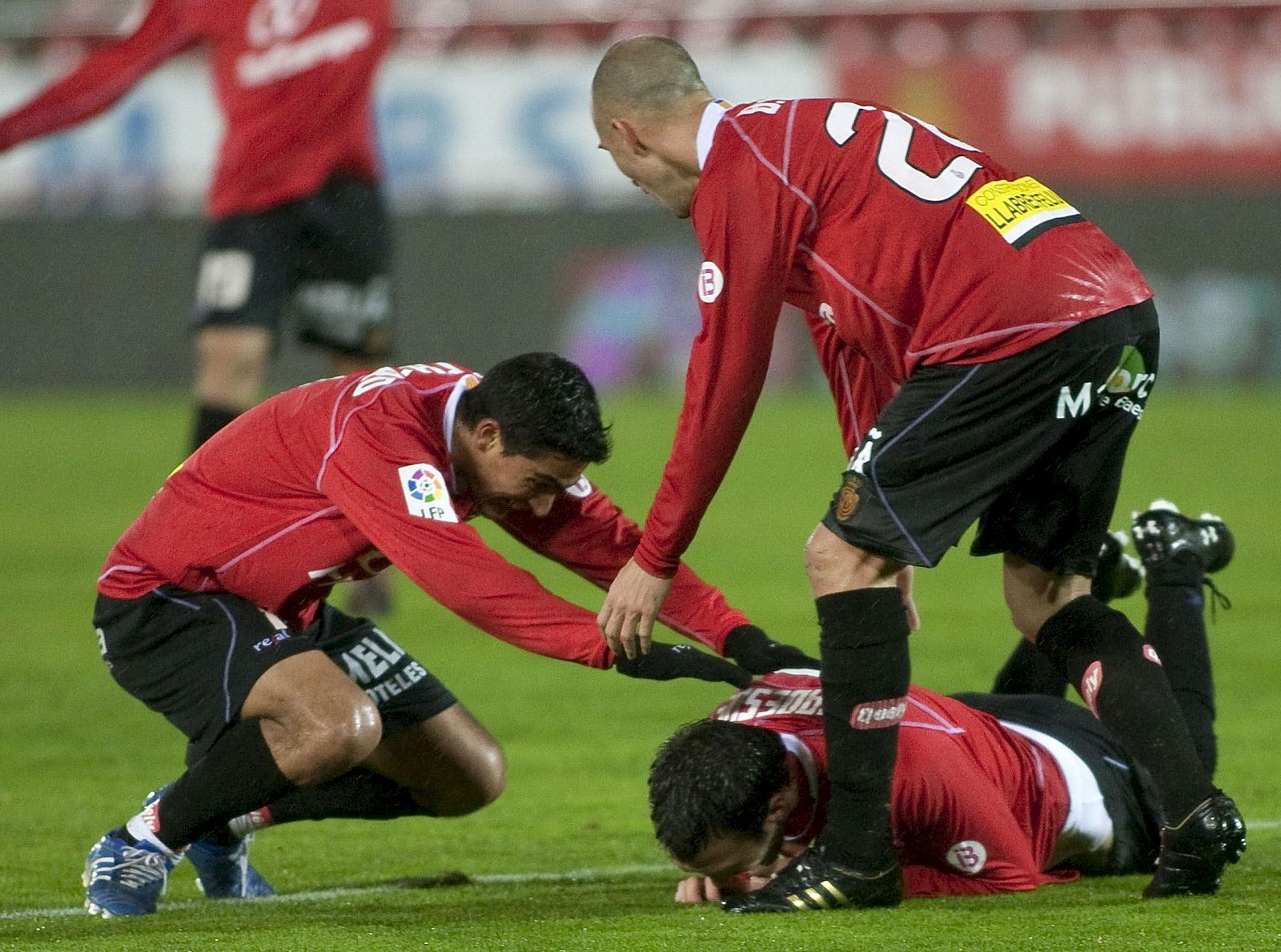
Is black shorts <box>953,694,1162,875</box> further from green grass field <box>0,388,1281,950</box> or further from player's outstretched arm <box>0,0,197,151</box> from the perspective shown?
player's outstretched arm <box>0,0,197,151</box>

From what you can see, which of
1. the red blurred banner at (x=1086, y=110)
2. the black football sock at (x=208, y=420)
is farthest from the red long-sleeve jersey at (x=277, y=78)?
the red blurred banner at (x=1086, y=110)

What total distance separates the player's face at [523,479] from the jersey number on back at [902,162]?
0.84 meters

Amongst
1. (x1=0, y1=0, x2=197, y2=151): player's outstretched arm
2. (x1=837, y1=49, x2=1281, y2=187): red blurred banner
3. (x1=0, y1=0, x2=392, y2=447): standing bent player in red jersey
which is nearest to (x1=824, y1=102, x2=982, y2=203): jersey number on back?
(x1=0, y1=0, x2=197, y2=151): player's outstretched arm

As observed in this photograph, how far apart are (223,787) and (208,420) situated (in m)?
3.39

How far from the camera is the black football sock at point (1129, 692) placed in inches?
144

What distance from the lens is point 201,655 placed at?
13.2 ft

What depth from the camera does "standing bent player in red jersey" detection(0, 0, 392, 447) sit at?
7.34 m

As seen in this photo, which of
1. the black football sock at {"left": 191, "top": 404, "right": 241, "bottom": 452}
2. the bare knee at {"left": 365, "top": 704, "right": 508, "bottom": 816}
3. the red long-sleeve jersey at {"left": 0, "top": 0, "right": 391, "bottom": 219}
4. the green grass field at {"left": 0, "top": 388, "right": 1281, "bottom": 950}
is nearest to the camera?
the green grass field at {"left": 0, "top": 388, "right": 1281, "bottom": 950}

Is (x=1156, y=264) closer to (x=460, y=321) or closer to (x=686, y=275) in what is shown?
(x=686, y=275)

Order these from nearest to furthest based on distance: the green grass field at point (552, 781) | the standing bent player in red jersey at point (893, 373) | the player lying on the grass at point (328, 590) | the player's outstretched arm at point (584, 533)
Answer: the green grass field at point (552, 781)
the standing bent player in red jersey at point (893, 373)
the player lying on the grass at point (328, 590)
the player's outstretched arm at point (584, 533)

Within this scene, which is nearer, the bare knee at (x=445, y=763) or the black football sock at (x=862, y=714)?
the black football sock at (x=862, y=714)

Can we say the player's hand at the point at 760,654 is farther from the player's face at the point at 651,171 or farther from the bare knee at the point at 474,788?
the player's face at the point at 651,171

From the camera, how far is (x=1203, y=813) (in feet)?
11.8

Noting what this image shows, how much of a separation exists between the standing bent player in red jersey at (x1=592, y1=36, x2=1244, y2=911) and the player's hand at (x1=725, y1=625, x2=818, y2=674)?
35 centimetres
